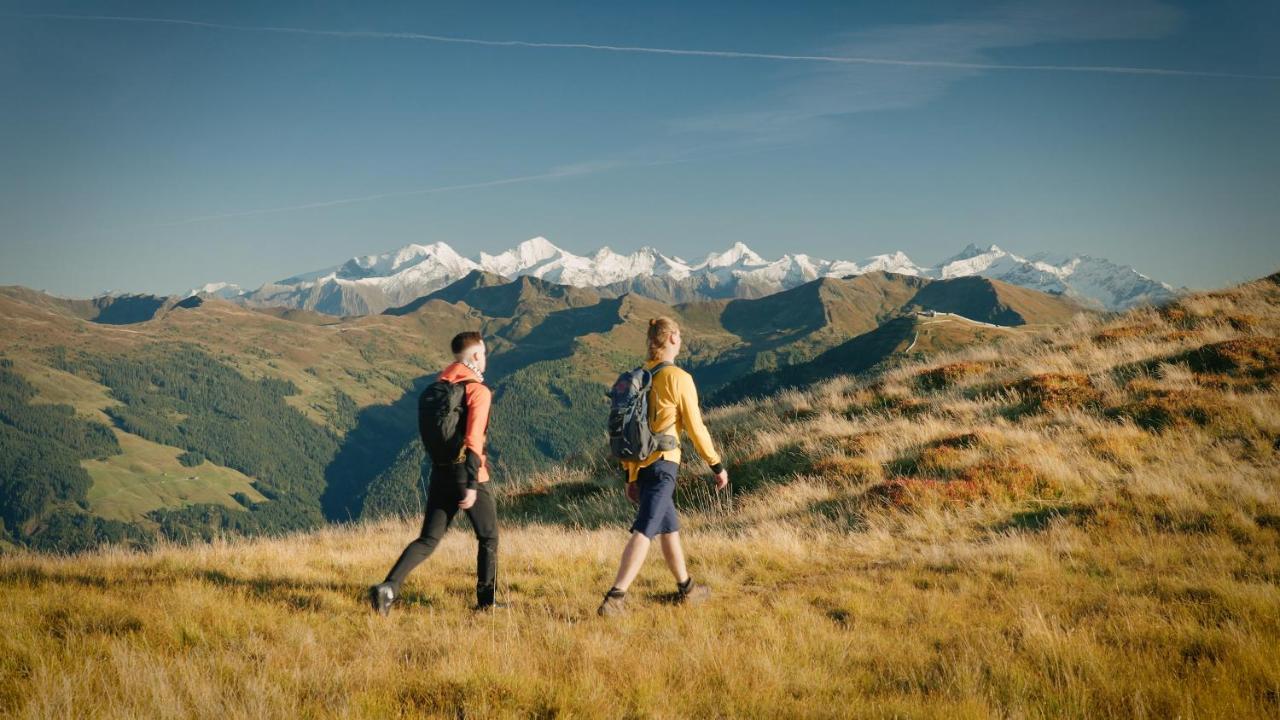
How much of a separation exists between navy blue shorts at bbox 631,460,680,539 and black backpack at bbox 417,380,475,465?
5.92ft

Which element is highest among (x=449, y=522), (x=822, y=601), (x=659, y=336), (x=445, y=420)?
(x=659, y=336)

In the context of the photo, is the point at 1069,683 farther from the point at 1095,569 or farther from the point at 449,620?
the point at 449,620

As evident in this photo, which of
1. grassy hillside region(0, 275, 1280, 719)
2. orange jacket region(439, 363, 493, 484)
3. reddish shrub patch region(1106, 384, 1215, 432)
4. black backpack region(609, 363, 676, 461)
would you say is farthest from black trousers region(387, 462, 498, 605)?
reddish shrub patch region(1106, 384, 1215, 432)

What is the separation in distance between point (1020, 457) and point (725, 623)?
7900 mm

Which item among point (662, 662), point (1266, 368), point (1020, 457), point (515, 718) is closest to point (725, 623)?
point (662, 662)

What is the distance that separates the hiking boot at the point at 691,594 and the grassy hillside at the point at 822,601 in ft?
1.01

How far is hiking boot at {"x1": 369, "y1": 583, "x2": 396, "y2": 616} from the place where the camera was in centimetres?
627

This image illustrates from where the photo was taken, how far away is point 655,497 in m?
6.40

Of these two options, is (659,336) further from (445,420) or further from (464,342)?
(445,420)

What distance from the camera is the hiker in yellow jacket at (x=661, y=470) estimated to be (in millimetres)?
6395

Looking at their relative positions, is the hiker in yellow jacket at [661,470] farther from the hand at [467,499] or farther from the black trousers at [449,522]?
the hand at [467,499]

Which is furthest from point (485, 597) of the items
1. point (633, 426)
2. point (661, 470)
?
point (633, 426)

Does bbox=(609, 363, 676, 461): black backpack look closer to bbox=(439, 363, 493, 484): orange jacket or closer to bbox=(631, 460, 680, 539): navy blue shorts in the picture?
bbox=(631, 460, 680, 539): navy blue shorts

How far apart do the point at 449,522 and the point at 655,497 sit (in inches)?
78.5
